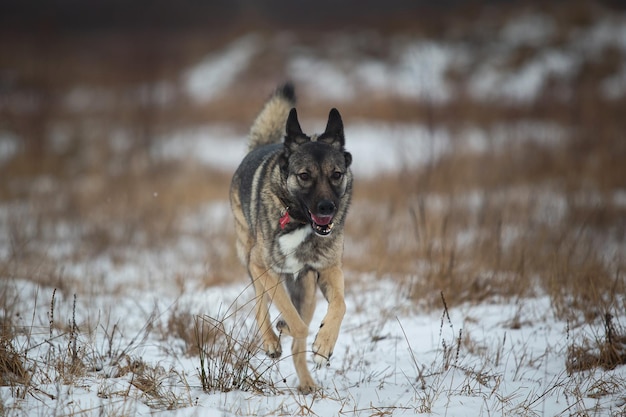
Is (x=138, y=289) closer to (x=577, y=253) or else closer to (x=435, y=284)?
(x=435, y=284)

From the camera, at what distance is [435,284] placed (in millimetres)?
4812

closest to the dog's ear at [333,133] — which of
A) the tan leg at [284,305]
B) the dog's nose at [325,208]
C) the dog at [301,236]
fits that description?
the dog at [301,236]

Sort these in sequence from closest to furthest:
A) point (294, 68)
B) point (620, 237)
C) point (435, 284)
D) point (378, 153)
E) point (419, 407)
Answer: point (419, 407) → point (435, 284) → point (620, 237) → point (378, 153) → point (294, 68)

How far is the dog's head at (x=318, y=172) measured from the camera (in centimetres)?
313

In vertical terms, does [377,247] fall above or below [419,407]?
above

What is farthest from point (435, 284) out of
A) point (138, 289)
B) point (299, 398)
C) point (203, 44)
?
point (203, 44)

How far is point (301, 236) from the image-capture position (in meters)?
3.33

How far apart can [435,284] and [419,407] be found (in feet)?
7.34

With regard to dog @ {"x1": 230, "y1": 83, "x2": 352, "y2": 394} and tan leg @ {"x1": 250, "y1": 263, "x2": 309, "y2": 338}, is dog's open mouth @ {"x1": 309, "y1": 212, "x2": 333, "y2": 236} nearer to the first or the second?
dog @ {"x1": 230, "y1": 83, "x2": 352, "y2": 394}

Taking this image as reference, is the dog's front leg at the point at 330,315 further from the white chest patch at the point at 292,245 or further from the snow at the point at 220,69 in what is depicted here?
the snow at the point at 220,69

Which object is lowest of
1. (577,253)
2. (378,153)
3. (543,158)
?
(577,253)

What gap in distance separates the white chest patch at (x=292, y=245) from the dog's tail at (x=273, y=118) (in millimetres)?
1559

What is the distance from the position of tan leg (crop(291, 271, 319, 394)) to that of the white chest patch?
284 mm

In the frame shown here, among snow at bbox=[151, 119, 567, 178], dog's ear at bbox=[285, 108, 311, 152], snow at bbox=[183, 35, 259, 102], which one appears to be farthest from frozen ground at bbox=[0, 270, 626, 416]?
snow at bbox=[183, 35, 259, 102]
